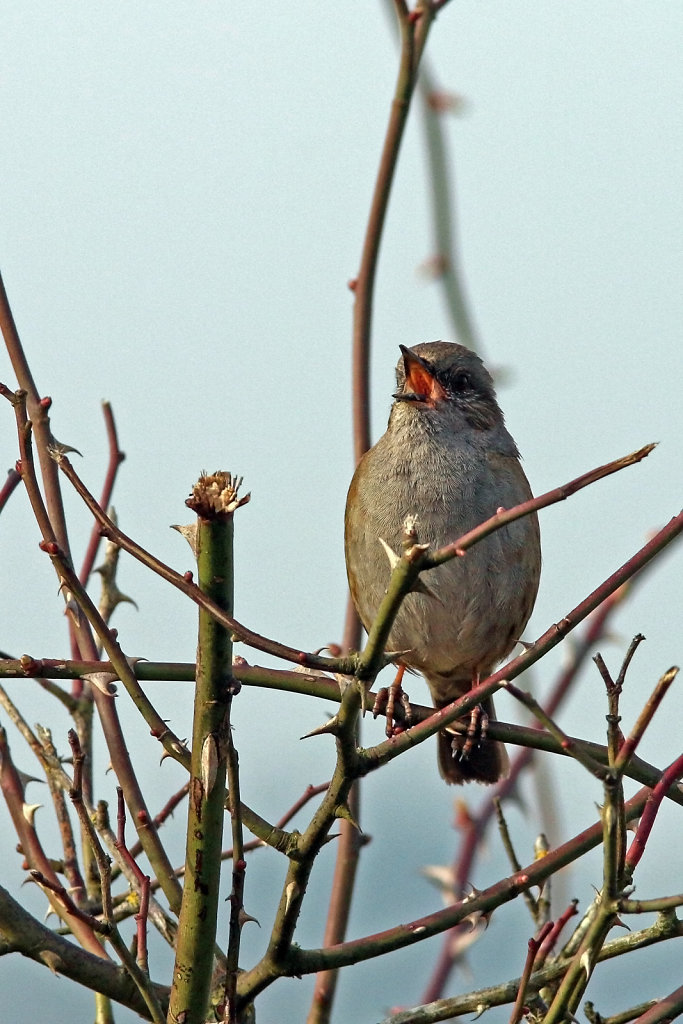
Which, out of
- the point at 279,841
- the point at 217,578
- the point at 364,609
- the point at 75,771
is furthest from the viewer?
the point at 364,609

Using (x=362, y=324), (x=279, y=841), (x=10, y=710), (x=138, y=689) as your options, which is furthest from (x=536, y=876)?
(x=362, y=324)

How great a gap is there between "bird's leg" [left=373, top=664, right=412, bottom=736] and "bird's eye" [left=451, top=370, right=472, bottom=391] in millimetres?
1246

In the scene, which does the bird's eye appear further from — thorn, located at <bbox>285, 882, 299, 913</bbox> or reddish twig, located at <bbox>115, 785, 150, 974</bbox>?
thorn, located at <bbox>285, 882, 299, 913</bbox>

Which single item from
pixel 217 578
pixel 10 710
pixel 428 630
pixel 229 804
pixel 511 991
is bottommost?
pixel 511 991

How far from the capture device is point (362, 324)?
12.6 feet

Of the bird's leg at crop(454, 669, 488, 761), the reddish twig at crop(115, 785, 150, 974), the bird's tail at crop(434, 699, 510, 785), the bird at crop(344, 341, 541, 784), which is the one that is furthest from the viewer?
the bird's tail at crop(434, 699, 510, 785)

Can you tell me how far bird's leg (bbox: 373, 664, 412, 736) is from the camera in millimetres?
3957

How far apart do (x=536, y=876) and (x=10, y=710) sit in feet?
4.88

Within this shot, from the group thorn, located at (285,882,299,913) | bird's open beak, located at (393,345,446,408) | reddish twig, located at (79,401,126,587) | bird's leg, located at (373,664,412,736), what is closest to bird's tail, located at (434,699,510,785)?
bird's leg, located at (373,664,412,736)

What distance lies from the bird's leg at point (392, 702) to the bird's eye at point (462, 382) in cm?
125

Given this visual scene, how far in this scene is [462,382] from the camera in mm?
5355

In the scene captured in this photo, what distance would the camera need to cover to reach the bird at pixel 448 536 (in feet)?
14.7

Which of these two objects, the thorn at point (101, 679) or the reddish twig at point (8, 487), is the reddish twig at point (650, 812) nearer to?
the thorn at point (101, 679)

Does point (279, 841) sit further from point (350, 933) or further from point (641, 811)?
point (350, 933)
